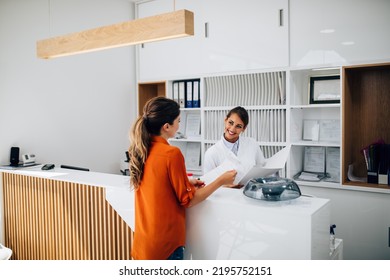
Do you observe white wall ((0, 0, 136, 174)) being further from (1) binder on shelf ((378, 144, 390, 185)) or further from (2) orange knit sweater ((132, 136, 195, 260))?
(1) binder on shelf ((378, 144, 390, 185))

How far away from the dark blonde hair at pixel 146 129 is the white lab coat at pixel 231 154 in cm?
108

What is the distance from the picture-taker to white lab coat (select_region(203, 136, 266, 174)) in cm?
278

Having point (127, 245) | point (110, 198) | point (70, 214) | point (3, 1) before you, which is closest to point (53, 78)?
point (3, 1)

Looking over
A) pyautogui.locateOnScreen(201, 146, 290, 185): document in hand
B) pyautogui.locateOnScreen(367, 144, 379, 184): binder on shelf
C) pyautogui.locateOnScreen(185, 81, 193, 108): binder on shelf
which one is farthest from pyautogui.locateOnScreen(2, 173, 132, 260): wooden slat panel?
pyautogui.locateOnScreen(367, 144, 379, 184): binder on shelf

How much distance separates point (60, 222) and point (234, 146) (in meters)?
1.39

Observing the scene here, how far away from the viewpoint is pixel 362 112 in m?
3.18

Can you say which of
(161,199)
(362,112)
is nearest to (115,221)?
(161,199)

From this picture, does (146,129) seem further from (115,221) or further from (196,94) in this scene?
(196,94)

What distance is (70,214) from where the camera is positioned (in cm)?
257

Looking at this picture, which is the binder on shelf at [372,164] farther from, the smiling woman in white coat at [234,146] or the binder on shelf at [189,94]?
the binder on shelf at [189,94]

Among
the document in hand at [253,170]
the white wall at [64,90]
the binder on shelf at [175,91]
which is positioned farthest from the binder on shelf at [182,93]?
the document in hand at [253,170]

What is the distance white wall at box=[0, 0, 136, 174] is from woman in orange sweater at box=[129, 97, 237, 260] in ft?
6.08
